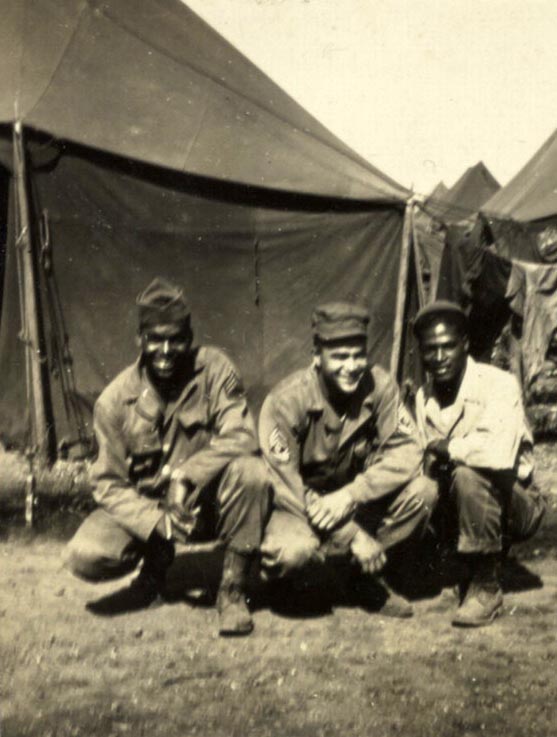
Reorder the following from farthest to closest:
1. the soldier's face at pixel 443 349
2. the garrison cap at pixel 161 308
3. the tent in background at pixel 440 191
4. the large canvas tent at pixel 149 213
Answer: the tent in background at pixel 440 191 → the large canvas tent at pixel 149 213 → the soldier's face at pixel 443 349 → the garrison cap at pixel 161 308

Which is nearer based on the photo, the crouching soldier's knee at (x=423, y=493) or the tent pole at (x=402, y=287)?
the crouching soldier's knee at (x=423, y=493)

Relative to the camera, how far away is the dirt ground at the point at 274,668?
124 inches

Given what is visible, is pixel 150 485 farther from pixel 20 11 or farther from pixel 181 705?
pixel 20 11

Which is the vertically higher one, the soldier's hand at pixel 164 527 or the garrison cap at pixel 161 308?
the garrison cap at pixel 161 308

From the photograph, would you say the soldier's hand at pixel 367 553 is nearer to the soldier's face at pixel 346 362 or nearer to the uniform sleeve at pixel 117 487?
the soldier's face at pixel 346 362

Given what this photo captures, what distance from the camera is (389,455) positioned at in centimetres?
423

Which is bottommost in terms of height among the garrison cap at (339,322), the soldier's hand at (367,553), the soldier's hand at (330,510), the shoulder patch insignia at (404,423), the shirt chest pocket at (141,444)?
the soldier's hand at (367,553)

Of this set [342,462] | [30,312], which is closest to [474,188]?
[30,312]

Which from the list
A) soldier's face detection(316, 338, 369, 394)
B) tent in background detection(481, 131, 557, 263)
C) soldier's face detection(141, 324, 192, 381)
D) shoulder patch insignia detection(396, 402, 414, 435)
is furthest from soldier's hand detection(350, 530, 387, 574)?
tent in background detection(481, 131, 557, 263)

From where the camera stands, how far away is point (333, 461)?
14.2ft

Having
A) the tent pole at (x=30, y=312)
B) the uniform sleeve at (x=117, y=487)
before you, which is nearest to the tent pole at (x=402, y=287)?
the tent pole at (x=30, y=312)

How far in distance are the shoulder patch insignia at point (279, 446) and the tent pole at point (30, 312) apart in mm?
2412

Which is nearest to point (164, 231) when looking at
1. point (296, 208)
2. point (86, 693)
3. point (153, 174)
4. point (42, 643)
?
point (153, 174)

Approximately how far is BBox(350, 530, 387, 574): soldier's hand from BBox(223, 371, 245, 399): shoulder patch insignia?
774mm
